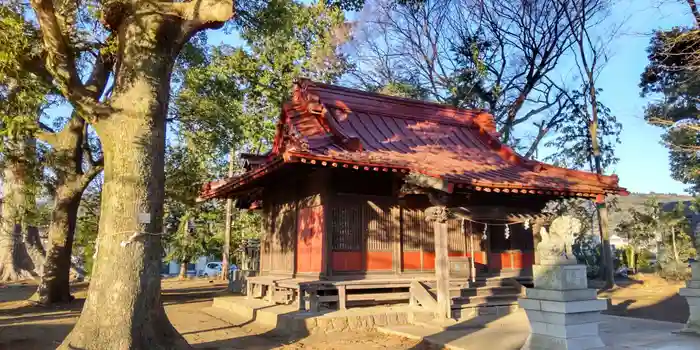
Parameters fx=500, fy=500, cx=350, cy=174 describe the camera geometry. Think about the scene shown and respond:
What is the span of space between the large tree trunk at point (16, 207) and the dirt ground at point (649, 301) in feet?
51.2

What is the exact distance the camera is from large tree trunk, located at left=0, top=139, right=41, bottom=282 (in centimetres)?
1236

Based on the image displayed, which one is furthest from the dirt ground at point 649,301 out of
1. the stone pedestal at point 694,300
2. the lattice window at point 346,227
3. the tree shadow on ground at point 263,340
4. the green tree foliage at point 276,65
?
the green tree foliage at point 276,65

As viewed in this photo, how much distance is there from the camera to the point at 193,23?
7.43m

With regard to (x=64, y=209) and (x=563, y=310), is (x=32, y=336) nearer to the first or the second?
(x=64, y=209)

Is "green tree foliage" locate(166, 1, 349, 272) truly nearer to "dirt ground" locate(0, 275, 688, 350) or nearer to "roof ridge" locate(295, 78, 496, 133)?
"roof ridge" locate(295, 78, 496, 133)

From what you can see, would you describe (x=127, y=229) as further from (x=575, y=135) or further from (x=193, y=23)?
(x=575, y=135)

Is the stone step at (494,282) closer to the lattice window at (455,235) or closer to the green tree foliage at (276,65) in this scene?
the lattice window at (455,235)

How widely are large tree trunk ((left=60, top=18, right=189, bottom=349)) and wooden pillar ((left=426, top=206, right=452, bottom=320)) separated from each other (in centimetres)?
530

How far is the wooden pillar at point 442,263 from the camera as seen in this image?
10.3 meters

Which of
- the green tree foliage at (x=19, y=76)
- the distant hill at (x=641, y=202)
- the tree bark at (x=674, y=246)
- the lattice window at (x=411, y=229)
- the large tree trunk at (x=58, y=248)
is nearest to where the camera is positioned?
the green tree foliage at (x=19, y=76)

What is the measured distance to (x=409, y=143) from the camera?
1270cm

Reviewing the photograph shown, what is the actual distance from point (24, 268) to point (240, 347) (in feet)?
77.7

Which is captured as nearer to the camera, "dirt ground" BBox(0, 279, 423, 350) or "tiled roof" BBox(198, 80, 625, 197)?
"dirt ground" BBox(0, 279, 423, 350)

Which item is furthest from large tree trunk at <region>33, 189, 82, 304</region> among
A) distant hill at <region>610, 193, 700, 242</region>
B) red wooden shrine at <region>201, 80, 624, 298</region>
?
distant hill at <region>610, 193, 700, 242</region>
